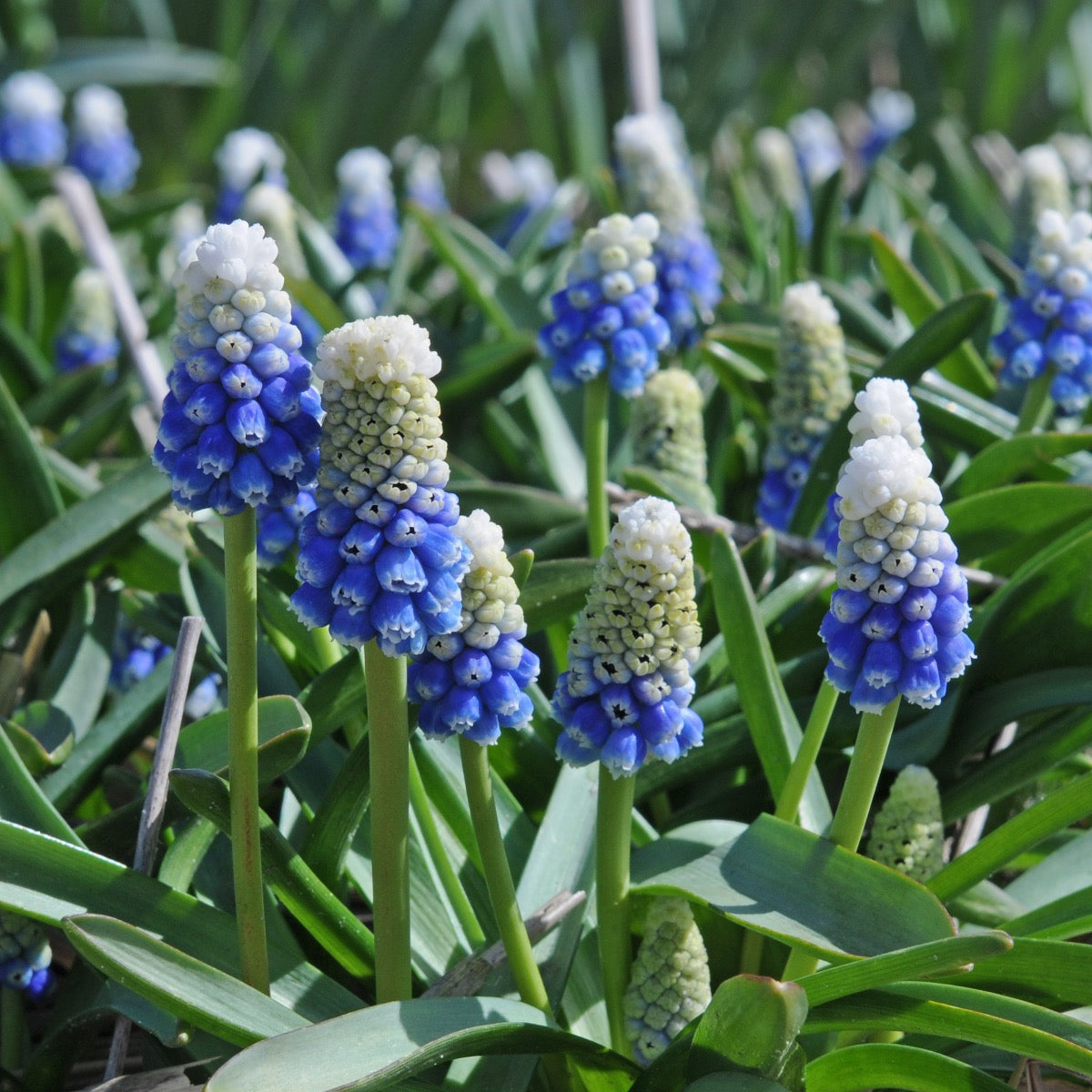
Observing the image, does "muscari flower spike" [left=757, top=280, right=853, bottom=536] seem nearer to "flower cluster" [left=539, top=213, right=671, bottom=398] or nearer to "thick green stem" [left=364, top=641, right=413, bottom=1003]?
"flower cluster" [left=539, top=213, right=671, bottom=398]

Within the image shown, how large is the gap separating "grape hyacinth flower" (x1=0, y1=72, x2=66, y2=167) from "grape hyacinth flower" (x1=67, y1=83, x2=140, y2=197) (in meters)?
0.09

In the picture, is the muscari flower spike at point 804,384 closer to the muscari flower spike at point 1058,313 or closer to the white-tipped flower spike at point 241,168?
the muscari flower spike at point 1058,313

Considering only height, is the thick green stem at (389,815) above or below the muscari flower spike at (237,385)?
below

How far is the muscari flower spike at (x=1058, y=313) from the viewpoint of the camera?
7.13 ft

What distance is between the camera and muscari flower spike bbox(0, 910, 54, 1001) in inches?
63.2

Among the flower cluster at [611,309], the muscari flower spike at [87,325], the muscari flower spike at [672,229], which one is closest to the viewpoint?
the flower cluster at [611,309]

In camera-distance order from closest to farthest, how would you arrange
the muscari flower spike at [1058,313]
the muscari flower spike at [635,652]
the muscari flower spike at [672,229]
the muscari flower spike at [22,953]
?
the muscari flower spike at [635,652] → the muscari flower spike at [22,953] → the muscari flower spike at [1058,313] → the muscari flower spike at [672,229]

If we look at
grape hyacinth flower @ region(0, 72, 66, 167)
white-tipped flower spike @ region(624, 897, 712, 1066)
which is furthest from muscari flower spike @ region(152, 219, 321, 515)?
grape hyacinth flower @ region(0, 72, 66, 167)

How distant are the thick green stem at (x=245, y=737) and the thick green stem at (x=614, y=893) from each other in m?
0.38

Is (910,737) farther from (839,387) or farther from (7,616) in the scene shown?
(7,616)

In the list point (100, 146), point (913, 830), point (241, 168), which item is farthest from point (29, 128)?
point (913, 830)

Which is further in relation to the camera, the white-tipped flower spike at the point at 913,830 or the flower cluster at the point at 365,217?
the flower cluster at the point at 365,217

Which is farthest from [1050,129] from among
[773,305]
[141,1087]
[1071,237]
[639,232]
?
[141,1087]

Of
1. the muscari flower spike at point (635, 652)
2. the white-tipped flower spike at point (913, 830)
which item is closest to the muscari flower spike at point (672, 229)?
the white-tipped flower spike at point (913, 830)
